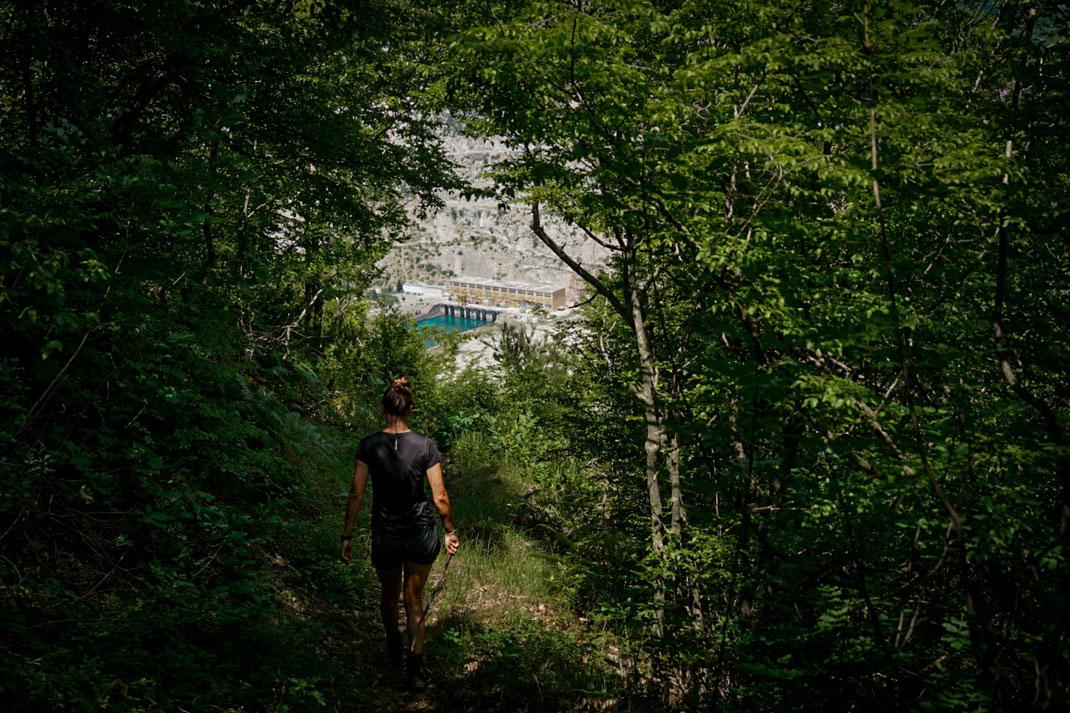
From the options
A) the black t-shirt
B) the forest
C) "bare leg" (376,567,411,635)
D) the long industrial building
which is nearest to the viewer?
the forest

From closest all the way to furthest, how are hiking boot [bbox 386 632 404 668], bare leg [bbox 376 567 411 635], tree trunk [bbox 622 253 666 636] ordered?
bare leg [bbox 376 567 411 635]
hiking boot [bbox 386 632 404 668]
tree trunk [bbox 622 253 666 636]

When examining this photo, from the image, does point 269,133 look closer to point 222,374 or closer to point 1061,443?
point 222,374

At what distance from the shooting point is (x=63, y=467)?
359cm

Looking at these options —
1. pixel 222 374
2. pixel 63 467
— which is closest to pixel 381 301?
pixel 222 374

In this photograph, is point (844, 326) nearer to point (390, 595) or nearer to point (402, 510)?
point (402, 510)

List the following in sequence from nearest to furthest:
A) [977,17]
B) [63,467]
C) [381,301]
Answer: [63,467]
[977,17]
[381,301]

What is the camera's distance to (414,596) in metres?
3.97

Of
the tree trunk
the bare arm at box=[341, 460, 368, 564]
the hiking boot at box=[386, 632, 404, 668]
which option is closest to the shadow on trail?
the hiking boot at box=[386, 632, 404, 668]

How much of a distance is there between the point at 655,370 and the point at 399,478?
2.72 metres

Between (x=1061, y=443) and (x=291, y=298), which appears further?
(x=291, y=298)

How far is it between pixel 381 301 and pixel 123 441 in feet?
33.5

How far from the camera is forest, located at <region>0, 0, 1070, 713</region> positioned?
255 cm

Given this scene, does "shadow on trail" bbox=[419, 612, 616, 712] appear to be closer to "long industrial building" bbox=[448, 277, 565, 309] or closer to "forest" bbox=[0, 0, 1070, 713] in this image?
"forest" bbox=[0, 0, 1070, 713]

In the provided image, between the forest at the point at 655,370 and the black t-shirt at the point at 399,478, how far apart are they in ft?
2.88
